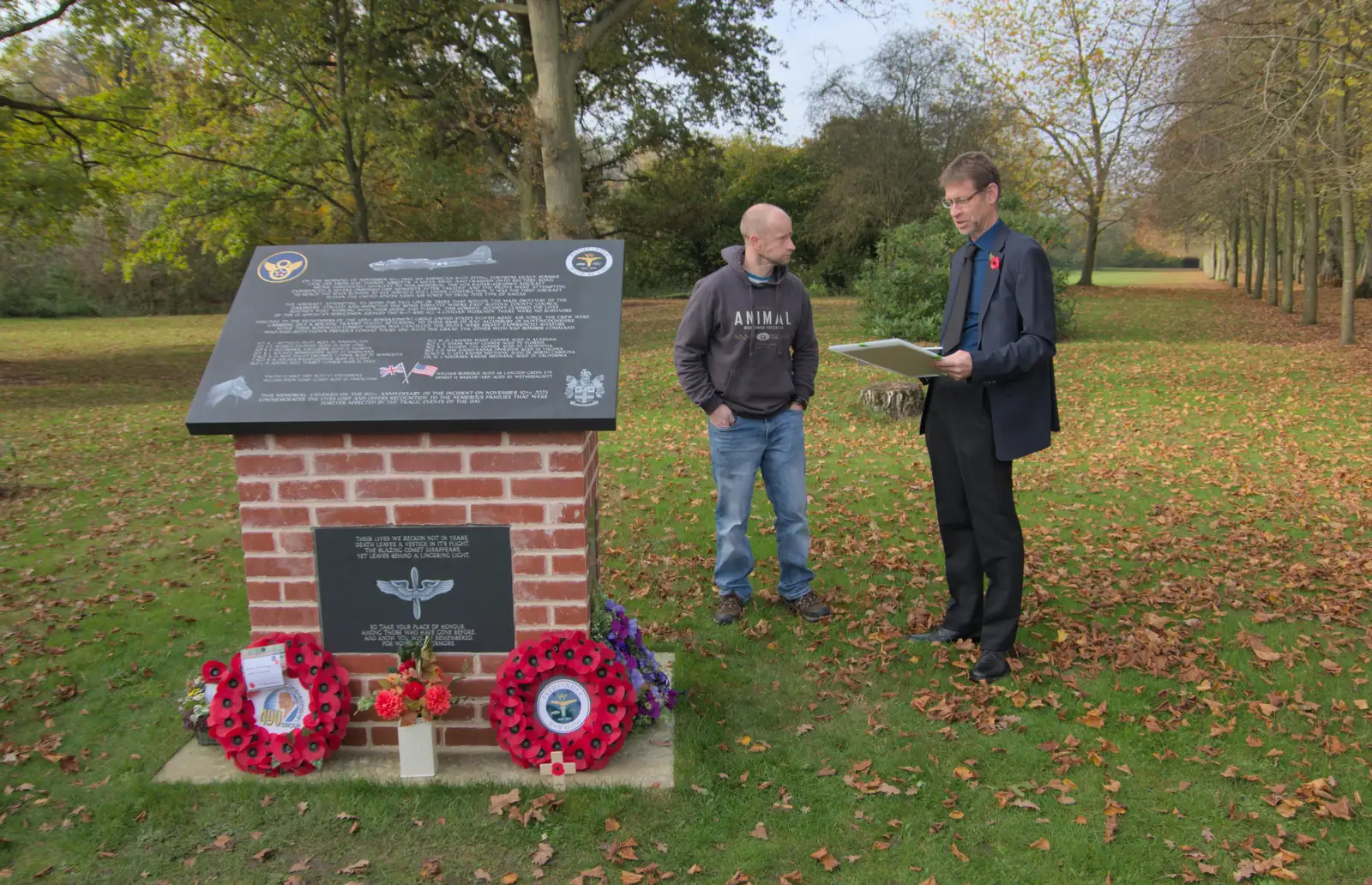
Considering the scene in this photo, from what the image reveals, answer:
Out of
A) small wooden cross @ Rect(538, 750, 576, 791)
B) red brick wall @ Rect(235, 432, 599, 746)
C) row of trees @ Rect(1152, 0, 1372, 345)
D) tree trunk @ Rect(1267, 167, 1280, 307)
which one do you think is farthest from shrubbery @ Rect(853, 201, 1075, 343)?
small wooden cross @ Rect(538, 750, 576, 791)

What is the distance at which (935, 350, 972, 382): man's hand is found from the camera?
3.64 metres

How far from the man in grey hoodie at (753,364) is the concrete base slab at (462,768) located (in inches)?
56.9

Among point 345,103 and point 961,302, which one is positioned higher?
point 345,103

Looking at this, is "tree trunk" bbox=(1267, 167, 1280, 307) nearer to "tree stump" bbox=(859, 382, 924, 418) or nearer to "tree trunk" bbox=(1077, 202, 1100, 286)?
"tree trunk" bbox=(1077, 202, 1100, 286)

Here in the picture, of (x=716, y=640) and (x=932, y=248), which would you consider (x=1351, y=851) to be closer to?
(x=716, y=640)

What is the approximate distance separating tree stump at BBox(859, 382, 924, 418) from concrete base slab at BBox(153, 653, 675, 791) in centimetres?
735

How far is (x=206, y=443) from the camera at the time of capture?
34.8ft

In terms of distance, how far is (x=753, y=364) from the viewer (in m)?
4.46

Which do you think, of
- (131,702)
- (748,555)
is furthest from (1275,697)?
(131,702)

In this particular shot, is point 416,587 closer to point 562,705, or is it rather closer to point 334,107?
point 562,705

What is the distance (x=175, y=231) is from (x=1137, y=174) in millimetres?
29192

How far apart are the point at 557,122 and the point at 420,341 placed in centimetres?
1273

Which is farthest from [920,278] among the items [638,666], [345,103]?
[638,666]

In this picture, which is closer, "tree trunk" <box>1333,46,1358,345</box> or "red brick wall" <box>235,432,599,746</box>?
"red brick wall" <box>235,432,599,746</box>
